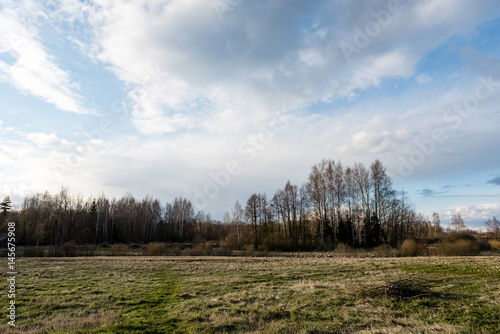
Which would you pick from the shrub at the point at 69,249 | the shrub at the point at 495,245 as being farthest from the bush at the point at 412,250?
the shrub at the point at 69,249

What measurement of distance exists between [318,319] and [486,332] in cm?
404

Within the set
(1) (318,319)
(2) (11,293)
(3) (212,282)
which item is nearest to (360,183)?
(3) (212,282)

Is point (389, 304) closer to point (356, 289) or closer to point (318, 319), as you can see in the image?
point (356, 289)

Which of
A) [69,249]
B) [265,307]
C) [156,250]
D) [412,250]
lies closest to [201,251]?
[156,250]

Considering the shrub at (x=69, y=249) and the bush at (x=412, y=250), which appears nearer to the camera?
the bush at (x=412, y=250)

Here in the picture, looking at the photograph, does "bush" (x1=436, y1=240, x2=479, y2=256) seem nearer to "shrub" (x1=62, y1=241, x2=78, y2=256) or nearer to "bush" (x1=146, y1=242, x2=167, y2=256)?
"bush" (x1=146, y1=242, x2=167, y2=256)

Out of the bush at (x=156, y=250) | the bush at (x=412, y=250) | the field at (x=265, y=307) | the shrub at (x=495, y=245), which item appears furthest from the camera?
the bush at (x=156, y=250)

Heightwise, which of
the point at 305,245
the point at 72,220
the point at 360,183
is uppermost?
the point at 360,183

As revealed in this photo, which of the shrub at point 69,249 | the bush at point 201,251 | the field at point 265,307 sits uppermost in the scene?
the field at point 265,307

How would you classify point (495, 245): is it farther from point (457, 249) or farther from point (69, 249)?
point (69, 249)

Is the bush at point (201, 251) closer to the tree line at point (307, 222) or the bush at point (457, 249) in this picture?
the tree line at point (307, 222)

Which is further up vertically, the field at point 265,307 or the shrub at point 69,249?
the field at point 265,307

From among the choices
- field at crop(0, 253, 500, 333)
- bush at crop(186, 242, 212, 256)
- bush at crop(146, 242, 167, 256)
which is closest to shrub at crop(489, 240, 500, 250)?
field at crop(0, 253, 500, 333)

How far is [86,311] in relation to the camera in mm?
9711
